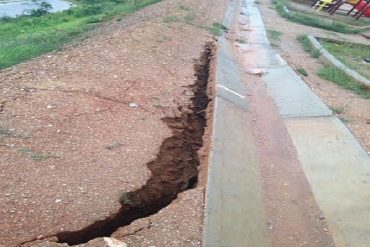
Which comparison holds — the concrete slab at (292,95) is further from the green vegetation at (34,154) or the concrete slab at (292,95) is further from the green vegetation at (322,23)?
the green vegetation at (322,23)

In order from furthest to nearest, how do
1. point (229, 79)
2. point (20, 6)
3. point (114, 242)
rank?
point (20, 6), point (229, 79), point (114, 242)

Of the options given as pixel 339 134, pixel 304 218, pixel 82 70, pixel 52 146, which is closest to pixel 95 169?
pixel 52 146

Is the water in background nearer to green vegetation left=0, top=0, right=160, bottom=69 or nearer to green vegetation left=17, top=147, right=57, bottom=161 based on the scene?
green vegetation left=0, top=0, right=160, bottom=69

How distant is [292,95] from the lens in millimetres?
8492

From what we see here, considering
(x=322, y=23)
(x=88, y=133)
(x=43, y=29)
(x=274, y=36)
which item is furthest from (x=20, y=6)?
(x=88, y=133)

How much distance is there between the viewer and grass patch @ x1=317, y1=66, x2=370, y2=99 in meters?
9.13

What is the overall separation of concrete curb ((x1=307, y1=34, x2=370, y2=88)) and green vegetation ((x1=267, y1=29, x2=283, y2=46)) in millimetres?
961

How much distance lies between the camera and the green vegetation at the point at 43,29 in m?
9.90

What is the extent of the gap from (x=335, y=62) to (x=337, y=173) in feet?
20.0

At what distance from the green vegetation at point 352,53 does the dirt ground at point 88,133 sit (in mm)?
4573

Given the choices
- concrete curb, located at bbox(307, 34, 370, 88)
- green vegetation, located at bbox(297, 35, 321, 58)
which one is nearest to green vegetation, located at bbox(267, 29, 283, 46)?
green vegetation, located at bbox(297, 35, 321, 58)

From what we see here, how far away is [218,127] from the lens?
6.37m

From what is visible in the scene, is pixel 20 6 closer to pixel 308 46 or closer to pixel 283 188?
pixel 308 46

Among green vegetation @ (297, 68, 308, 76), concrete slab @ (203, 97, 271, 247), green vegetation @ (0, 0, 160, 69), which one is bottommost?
green vegetation @ (0, 0, 160, 69)
